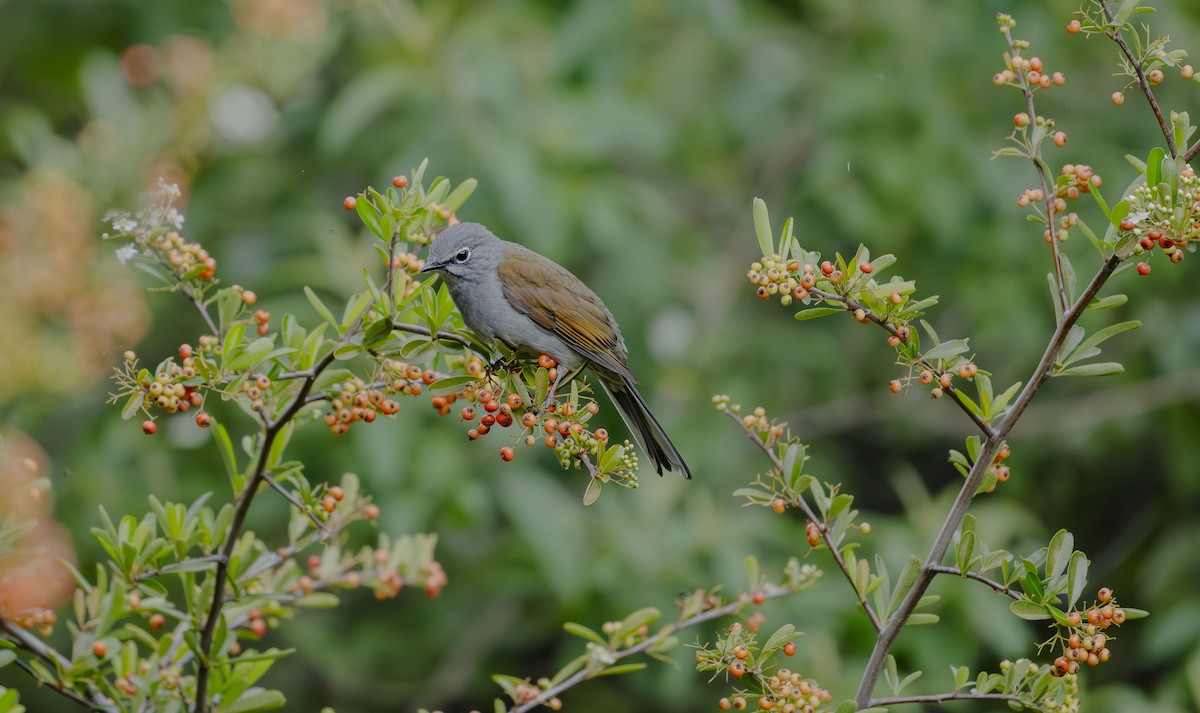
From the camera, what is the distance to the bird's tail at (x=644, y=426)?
300 cm

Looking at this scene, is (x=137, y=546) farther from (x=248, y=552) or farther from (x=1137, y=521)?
(x=1137, y=521)

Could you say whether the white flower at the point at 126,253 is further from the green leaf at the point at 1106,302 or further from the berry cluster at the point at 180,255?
the green leaf at the point at 1106,302

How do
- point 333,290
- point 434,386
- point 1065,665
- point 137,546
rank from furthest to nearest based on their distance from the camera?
point 333,290, point 434,386, point 137,546, point 1065,665

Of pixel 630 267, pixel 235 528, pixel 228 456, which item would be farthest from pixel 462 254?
pixel 630 267

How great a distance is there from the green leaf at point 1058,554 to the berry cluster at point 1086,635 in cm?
7

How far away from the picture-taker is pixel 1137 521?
6.42 metres

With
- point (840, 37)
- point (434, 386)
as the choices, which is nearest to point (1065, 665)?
point (434, 386)

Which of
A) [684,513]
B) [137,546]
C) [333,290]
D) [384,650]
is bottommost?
[384,650]

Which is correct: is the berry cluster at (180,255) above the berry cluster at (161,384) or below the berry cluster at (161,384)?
above

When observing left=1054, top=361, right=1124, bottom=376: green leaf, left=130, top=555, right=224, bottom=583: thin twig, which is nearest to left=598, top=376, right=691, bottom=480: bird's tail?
left=1054, top=361, right=1124, bottom=376: green leaf

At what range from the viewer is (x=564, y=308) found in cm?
349

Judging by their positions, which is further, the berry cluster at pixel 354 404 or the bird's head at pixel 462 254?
the bird's head at pixel 462 254

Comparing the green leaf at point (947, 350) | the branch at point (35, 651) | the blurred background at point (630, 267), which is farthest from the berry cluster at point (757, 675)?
the blurred background at point (630, 267)

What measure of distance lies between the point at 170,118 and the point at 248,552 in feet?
11.7
